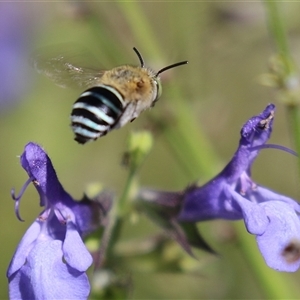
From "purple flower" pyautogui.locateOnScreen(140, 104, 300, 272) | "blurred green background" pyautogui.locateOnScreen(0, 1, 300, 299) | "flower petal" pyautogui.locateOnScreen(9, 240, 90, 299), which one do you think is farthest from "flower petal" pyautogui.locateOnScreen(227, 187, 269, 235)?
"blurred green background" pyautogui.locateOnScreen(0, 1, 300, 299)

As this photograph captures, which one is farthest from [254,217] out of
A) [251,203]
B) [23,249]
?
[23,249]

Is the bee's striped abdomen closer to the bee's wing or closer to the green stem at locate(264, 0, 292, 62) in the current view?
the bee's wing

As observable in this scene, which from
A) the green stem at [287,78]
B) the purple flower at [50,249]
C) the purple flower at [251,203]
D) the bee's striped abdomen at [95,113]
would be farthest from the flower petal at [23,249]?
the green stem at [287,78]

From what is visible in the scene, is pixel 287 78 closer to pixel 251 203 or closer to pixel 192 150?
pixel 251 203

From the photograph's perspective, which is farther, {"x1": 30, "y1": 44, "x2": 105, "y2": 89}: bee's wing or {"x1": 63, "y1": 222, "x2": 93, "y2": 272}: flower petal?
{"x1": 30, "y1": 44, "x2": 105, "y2": 89}: bee's wing

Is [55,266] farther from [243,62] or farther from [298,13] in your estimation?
[243,62]

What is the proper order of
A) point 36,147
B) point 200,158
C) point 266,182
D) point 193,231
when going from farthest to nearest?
point 266,182
point 200,158
point 193,231
point 36,147

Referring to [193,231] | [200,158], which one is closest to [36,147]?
[193,231]
